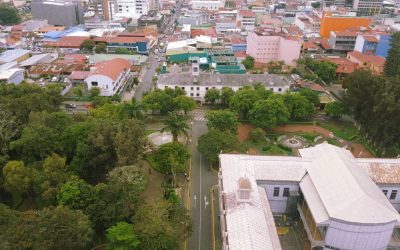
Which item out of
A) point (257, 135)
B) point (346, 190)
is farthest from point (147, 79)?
point (346, 190)

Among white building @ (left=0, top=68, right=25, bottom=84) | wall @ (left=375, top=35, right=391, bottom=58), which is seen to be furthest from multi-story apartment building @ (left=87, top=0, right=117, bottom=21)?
wall @ (left=375, top=35, right=391, bottom=58)

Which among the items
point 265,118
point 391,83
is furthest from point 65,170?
point 391,83

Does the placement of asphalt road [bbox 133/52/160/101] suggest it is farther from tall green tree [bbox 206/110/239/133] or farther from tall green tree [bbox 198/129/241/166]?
tall green tree [bbox 198/129/241/166]

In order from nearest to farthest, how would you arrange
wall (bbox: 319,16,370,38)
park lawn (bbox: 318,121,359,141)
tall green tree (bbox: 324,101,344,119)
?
park lawn (bbox: 318,121,359,141) → tall green tree (bbox: 324,101,344,119) → wall (bbox: 319,16,370,38)

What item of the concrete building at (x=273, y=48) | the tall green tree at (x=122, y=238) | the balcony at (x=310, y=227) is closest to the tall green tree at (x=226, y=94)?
the balcony at (x=310, y=227)

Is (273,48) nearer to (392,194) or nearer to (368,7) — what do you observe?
(392,194)

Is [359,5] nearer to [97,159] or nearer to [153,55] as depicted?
[153,55]
